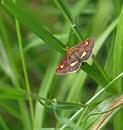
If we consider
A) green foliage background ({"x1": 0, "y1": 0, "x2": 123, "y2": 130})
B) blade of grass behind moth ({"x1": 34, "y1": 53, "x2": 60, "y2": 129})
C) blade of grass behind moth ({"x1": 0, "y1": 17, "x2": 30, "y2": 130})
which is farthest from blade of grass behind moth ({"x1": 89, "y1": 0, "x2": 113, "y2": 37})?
blade of grass behind moth ({"x1": 0, "y1": 17, "x2": 30, "y2": 130})

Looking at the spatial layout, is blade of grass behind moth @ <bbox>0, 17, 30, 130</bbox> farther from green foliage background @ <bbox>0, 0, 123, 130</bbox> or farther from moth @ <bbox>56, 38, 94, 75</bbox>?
moth @ <bbox>56, 38, 94, 75</bbox>

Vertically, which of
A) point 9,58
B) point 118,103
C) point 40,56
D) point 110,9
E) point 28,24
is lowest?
point 118,103

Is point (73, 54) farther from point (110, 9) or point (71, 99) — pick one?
point (110, 9)

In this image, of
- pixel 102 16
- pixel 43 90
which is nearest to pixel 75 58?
pixel 43 90

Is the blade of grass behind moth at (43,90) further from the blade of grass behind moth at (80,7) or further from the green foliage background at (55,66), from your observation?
the blade of grass behind moth at (80,7)

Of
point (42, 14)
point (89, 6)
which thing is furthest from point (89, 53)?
point (42, 14)

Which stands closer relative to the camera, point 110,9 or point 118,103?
point 118,103

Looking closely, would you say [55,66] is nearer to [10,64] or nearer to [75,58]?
[10,64]
